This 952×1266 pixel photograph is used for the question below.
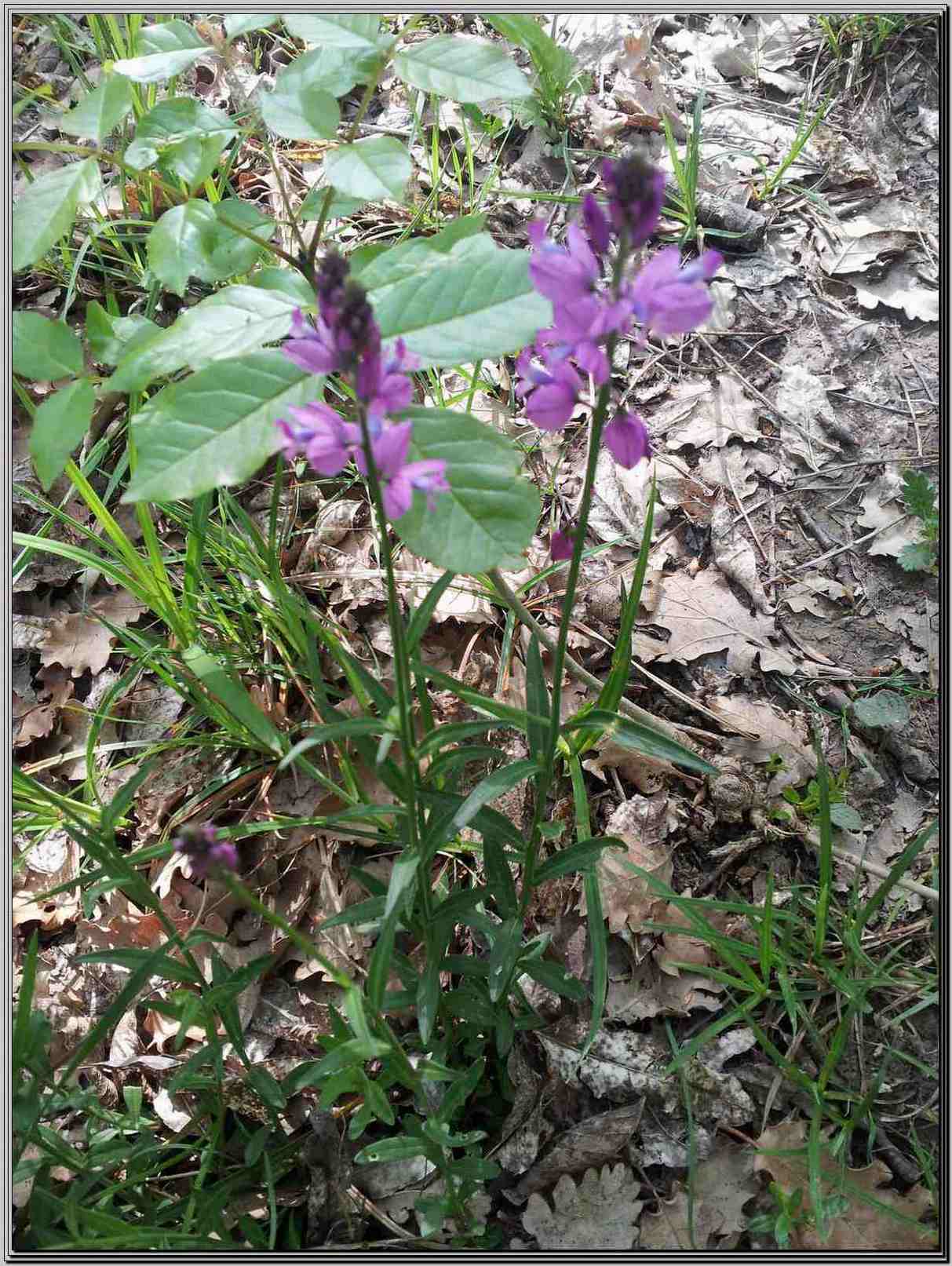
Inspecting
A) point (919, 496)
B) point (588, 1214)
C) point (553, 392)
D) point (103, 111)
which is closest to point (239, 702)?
point (553, 392)

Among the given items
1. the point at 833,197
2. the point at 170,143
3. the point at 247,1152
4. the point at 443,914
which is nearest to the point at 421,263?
the point at 170,143

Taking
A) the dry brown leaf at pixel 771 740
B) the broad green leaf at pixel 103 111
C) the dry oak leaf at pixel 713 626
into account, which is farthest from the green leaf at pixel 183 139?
the dry brown leaf at pixel 771 740

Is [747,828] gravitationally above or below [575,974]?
above

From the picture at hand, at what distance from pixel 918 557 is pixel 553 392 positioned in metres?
1.78

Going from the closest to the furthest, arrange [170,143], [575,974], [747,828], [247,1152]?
1. [170,143]
2. [247,1152]
3. [575,974]
4. [747,828]

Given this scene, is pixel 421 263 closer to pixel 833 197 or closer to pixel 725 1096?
pixel 725 1096

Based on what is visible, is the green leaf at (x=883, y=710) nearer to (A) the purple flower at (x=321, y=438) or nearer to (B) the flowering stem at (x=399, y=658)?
(B) the flowering stem at (x=399, y=658)

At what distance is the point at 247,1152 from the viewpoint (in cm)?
185

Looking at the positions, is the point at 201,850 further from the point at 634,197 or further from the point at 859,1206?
the point at 859,1206

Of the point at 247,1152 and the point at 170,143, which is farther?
the point at 247,1152

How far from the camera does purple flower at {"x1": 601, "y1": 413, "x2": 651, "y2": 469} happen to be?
1.19 meters

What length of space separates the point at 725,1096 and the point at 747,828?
24.7 inches

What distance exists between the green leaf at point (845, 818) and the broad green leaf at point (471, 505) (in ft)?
4.83

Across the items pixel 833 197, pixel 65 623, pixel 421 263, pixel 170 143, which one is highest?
pixel 170 143
